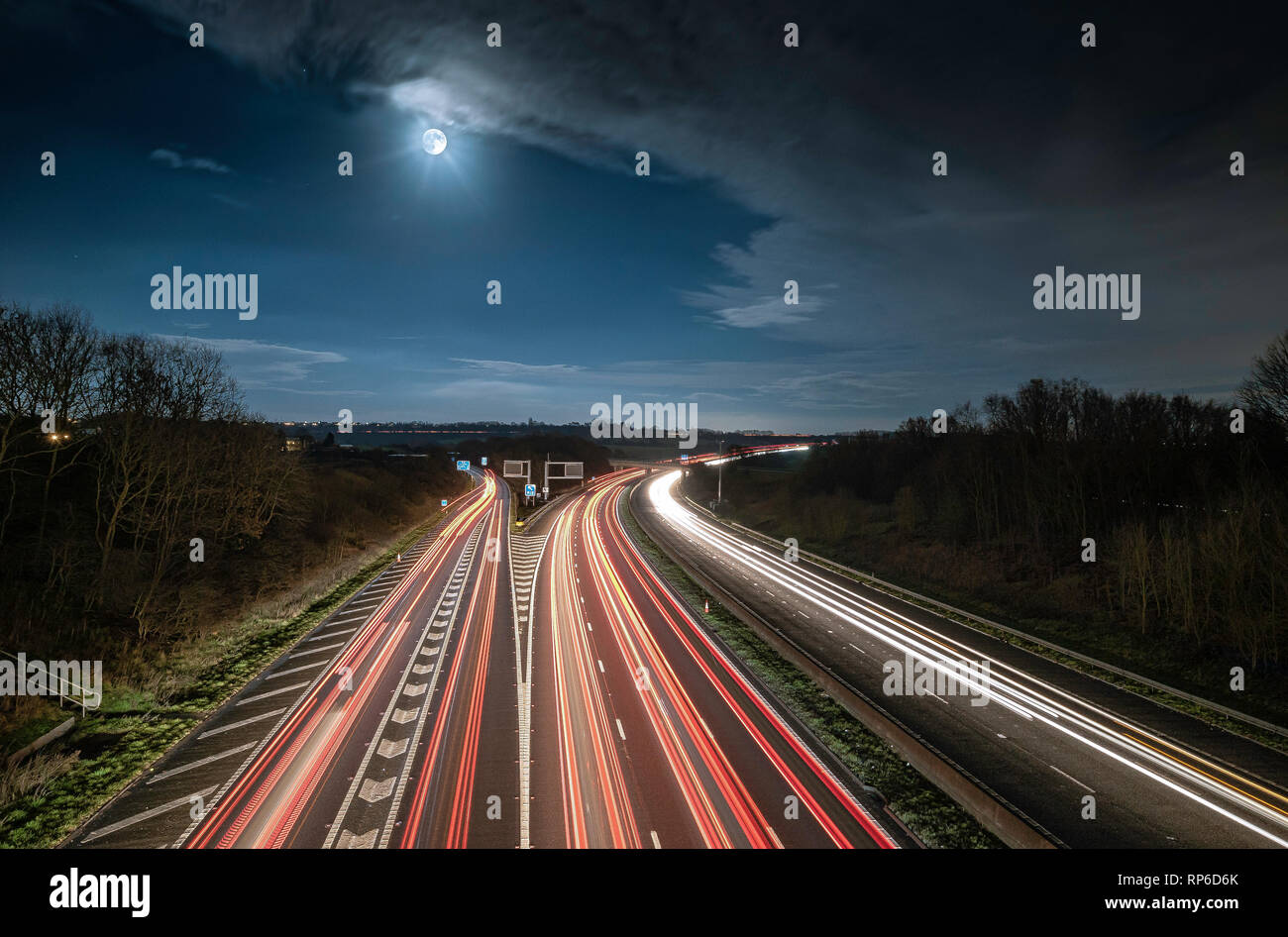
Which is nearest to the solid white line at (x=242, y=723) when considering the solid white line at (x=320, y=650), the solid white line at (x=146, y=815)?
the solid white line at (x=146, y=815)

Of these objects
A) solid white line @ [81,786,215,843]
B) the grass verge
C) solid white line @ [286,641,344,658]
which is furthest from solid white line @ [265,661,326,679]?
solid white line @ [81,786,215,843]

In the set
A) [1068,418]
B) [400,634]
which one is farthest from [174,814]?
[1068,418]

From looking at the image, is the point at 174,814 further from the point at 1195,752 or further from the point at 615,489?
the point at 615,489

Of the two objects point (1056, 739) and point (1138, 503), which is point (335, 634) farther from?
point (1138, 503)

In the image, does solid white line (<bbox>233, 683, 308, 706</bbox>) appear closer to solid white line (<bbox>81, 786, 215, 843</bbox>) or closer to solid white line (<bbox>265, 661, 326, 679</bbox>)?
solid white line (<bbox>265, 661, 326, 679</bbox>)

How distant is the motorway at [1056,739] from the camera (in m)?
14.3

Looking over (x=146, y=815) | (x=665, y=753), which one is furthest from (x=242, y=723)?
(x=665, y=753)

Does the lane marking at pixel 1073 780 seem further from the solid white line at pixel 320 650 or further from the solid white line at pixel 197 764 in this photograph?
the solid white line at pixel 320 650

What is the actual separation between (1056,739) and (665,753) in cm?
1285

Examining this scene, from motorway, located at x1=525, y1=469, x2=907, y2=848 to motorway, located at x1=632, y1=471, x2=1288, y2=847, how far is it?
4.48 metres

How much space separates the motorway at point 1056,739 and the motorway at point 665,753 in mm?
4478

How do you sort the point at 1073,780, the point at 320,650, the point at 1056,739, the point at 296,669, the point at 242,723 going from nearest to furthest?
the point at 1073,780, the point at 1056,739, the point at 242,723, the point at 296,669, the point at 320,650

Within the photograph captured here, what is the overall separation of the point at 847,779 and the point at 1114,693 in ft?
45.3

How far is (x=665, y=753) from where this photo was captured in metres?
17.3
